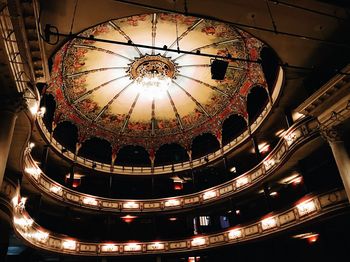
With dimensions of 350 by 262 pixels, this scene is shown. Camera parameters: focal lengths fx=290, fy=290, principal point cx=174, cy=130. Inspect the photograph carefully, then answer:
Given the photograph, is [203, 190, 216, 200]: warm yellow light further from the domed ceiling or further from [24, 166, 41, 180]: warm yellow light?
[24, 166, 41, 180]: warm yellow light

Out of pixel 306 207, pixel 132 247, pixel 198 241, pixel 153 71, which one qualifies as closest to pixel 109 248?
pixel 132 247

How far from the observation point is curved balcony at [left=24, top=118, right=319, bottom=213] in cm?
1435

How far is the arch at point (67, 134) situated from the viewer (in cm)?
2369

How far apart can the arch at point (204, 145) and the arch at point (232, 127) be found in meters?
→ 1.27

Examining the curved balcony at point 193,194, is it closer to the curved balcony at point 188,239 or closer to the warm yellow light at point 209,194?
the warm yellow light at point 209,194

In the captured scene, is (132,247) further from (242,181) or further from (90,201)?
(242,181)

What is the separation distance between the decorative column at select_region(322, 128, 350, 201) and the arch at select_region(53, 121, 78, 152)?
19163 mm

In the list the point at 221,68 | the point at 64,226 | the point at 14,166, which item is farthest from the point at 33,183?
the point at 221,68

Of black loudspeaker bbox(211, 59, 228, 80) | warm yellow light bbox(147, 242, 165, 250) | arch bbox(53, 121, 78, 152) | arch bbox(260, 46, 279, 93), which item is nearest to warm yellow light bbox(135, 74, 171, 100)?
arch bbox(260, 46, 279, 93)

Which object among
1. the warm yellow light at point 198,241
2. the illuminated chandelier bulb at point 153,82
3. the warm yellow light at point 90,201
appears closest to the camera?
the illuminated chandelier bulb at point 153,82

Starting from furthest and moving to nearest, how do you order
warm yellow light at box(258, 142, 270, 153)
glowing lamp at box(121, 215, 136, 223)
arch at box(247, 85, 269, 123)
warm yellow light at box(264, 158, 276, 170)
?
glowing lamp at box(121, 215, 136, 223) < arch at box(247, 85, 269, 123) < warm yellow light at box(258, 142, 270, 153) < warm yellow light at box(264, 158, 276, 170)

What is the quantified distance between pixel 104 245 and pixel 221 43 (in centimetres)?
1621

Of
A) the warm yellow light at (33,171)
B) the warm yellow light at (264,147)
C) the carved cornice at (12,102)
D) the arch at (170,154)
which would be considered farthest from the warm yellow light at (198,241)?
the carved cornice at (12,102)

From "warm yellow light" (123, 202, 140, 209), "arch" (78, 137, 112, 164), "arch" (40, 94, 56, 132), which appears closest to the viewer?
"arch" (40, 94, 56, 132)
